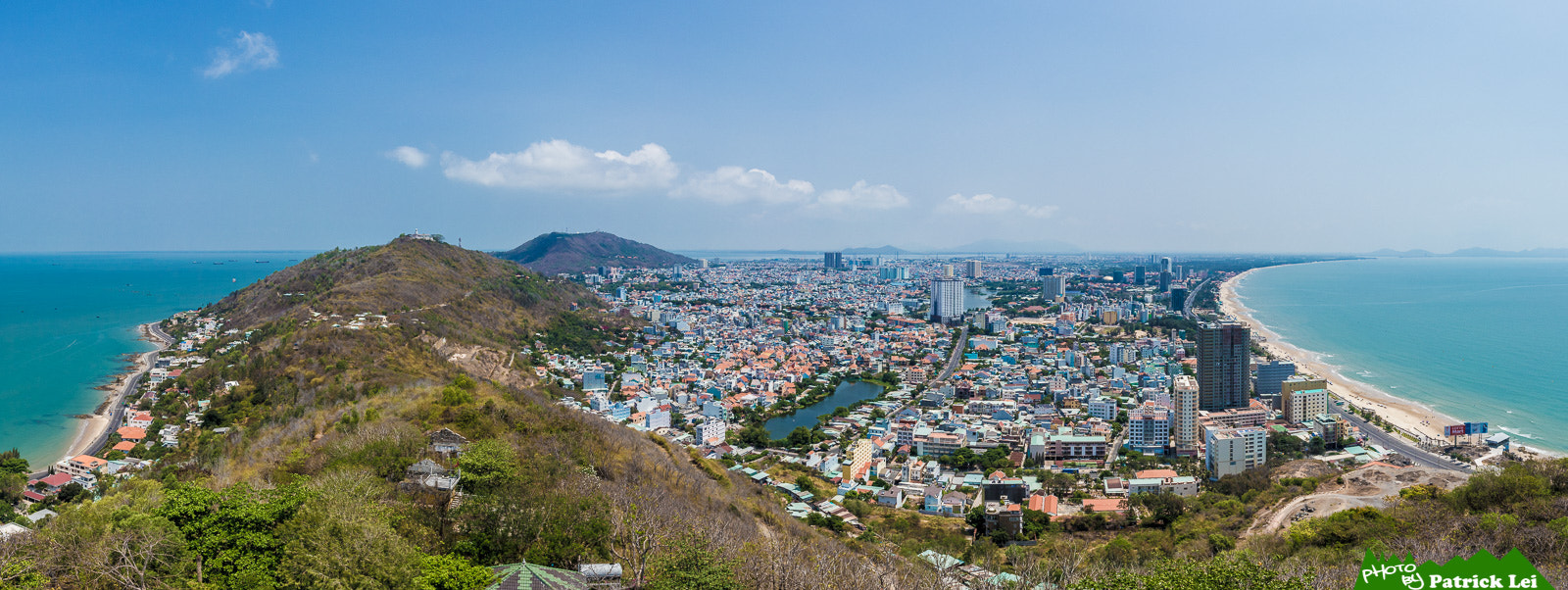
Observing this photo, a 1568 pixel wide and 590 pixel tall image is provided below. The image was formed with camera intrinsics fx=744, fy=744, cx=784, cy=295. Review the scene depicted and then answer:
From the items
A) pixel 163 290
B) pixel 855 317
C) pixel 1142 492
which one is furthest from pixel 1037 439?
pixel 163 290

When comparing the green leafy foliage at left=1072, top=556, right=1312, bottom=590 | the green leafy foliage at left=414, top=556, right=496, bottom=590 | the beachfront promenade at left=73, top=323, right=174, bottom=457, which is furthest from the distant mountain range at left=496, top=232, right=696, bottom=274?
the green leafy foliage at left=1072, top=556, right=1312, bottom=590

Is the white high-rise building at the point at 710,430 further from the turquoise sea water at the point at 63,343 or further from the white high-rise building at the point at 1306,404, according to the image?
the white high-rise building at the point at 1306,404

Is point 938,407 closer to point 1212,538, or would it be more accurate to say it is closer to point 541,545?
point 1212,538

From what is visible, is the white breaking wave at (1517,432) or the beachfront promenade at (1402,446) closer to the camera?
the beachfront promenade at (1402,446)

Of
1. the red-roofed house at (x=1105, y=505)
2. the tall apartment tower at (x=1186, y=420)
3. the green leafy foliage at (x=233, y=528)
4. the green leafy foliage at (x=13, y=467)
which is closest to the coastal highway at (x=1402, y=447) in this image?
the tall apartment tower at (x=1186, y=420)

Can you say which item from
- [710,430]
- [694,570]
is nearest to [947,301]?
[710,430]

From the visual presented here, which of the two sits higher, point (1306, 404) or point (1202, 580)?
point (1202, 580)

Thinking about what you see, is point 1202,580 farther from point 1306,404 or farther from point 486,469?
point 1306,404
